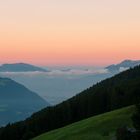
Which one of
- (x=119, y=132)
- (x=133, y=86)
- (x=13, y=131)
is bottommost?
(x=119, y=132)

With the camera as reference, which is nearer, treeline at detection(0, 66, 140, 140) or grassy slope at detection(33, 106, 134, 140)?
grassy slope at detection(33, 106, 134, 140)

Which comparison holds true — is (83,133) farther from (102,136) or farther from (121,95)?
(121,95)

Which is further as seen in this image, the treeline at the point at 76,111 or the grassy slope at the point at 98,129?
the treeline at the point at 76,111

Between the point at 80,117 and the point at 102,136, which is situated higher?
the point at 80,117

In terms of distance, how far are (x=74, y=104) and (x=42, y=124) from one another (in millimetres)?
17194

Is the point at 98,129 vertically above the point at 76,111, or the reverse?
the point at 76,111

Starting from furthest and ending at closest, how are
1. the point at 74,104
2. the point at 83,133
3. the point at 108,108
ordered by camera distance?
the point at 74,104 < the point at 108,108 < the point at 83,133

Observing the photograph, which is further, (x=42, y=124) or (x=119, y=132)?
(x=42, y=124)

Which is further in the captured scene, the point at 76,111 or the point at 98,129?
the point at 76,111

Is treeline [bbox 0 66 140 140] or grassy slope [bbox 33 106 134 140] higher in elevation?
treeline [bbox 0 66 140 140]

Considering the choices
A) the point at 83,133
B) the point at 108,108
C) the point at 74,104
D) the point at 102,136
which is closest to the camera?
the point at 102,136

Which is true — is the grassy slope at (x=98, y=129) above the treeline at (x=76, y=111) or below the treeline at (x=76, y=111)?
below

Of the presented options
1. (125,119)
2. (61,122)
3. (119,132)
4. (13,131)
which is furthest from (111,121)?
(61,122)

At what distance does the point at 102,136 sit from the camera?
2670 inches
